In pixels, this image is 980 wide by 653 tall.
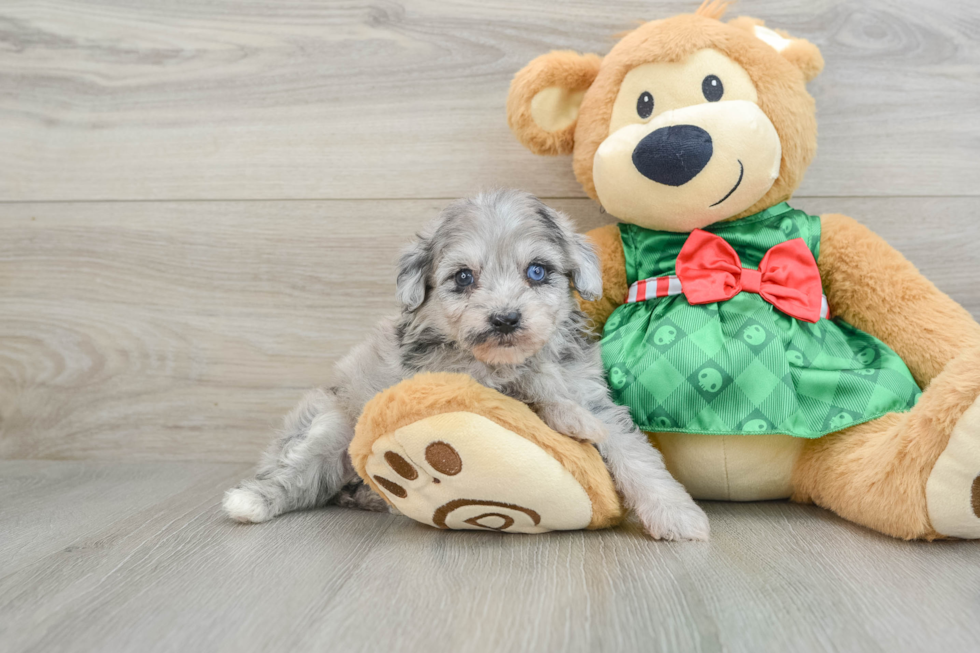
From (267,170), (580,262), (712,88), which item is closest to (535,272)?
(580,262)

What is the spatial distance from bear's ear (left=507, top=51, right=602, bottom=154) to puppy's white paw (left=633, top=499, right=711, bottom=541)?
98 centimetres

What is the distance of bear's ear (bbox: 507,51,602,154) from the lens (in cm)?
184

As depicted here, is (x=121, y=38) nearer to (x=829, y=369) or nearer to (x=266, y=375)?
(x=266, y=375)

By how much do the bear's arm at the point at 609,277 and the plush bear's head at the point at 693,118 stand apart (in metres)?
0.11

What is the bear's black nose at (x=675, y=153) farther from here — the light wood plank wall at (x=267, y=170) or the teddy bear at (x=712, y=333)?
the light wood plank wall at (x=267, y=170)

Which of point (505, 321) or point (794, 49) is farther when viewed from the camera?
point (794, 49)

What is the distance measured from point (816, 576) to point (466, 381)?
29.6 inches

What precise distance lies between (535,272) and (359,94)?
1.04 m

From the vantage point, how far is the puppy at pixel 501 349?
150 centimetres

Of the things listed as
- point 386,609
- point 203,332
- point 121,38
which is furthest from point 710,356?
point 121,38

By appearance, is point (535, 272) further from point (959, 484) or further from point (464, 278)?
point (959, 484)

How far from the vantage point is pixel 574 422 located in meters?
1.50

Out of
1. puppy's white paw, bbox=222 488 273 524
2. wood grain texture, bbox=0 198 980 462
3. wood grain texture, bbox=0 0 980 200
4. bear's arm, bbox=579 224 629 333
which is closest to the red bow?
bear's arm, bbox=579 224 629 333

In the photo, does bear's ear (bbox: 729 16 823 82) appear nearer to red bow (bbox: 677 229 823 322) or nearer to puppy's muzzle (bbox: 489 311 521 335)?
red bow (bbox: 677 229 823 322)
